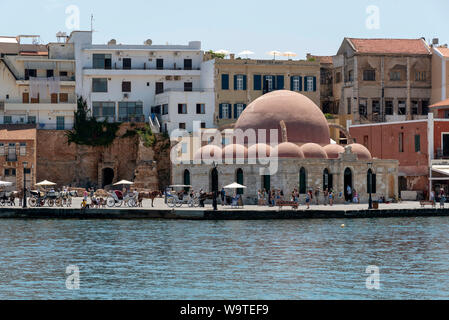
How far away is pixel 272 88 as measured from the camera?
248 feet

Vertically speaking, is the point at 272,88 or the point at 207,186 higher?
the point at 272,88

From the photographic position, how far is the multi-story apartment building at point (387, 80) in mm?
77875

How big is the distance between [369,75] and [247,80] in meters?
10.7

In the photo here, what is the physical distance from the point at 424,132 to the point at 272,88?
16.0 m

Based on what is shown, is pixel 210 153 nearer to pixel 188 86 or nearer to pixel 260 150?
pixel 260 150

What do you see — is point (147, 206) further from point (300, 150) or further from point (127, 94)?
point (127, 94)

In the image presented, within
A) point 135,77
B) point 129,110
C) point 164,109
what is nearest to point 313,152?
point 164,109

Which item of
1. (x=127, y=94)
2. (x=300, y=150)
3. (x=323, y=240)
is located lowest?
(x=323, y=240)

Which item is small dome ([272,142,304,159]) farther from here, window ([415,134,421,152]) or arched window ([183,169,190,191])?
window ([415,134,421,152])

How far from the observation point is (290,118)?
59.4 meters

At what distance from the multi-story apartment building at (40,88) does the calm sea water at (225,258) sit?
24705 millimetres

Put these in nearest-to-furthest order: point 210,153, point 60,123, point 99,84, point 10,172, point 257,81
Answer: point 210,153 < point 10,172 < point 60,123 < point 99,84 < point 257,81

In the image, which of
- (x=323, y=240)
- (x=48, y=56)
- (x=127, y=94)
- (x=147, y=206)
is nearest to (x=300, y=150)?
(x=147, y=206)

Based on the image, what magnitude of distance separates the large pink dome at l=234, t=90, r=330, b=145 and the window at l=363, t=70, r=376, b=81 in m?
18.1
